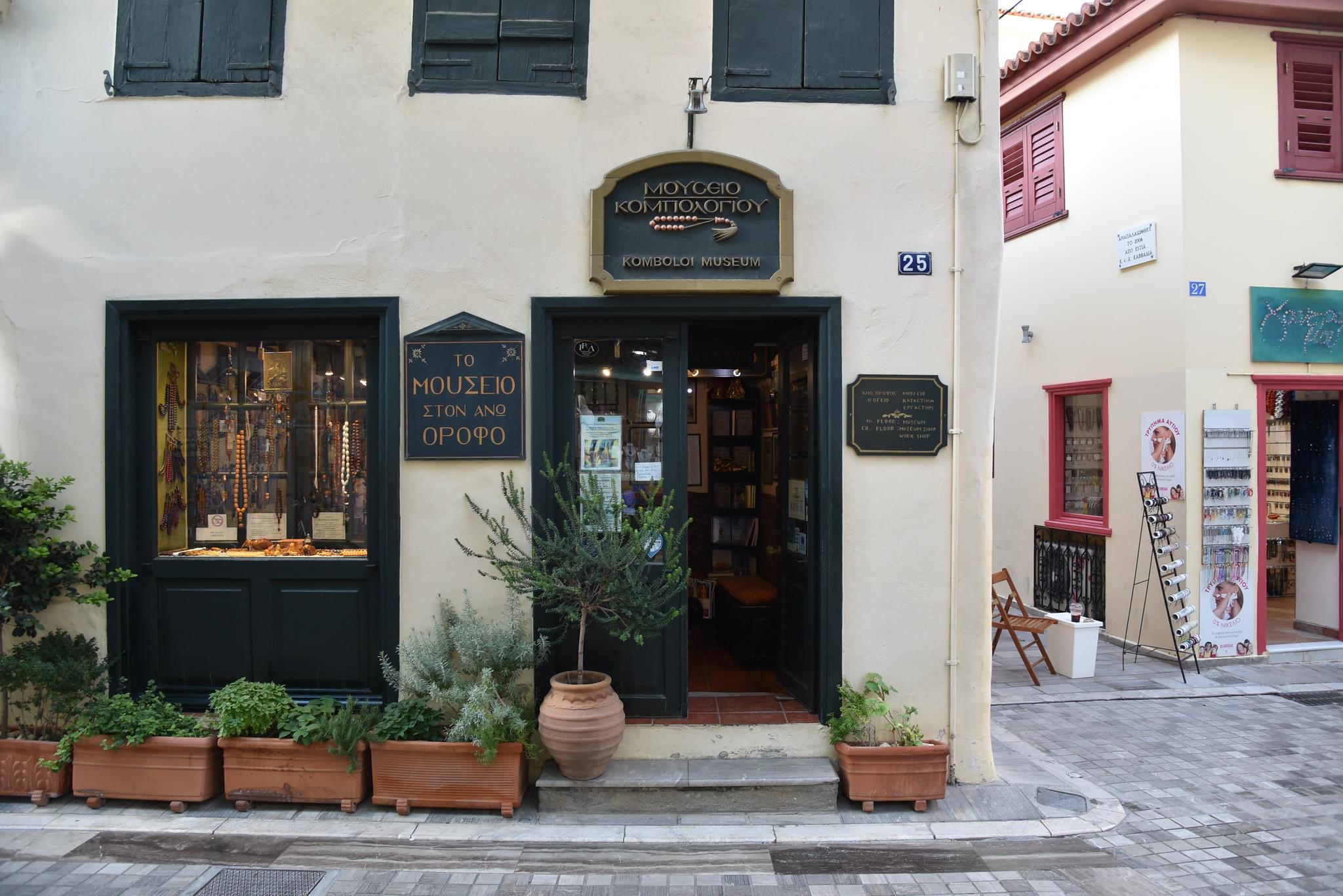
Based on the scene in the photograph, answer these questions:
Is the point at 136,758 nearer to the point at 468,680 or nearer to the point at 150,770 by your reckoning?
the point at 150,770

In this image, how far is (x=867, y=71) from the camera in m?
5.18

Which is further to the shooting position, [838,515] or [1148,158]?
[1148,158]

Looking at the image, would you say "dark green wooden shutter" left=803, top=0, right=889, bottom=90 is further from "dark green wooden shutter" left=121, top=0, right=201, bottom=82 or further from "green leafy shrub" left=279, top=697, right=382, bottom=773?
"green leafy shrub" left=279, top=697, right=382, bottom=773

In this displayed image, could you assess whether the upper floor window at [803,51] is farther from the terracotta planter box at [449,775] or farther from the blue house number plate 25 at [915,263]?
the terracotta planter box at [449,775]

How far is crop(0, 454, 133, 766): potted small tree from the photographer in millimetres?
4684

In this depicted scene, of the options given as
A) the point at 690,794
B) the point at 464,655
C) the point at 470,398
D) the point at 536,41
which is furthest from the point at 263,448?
the point at 690,794

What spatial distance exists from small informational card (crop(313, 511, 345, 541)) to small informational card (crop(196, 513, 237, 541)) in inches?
22.7

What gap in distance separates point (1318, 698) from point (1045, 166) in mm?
6798

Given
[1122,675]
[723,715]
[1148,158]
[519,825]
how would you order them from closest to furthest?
[519,825]
[723,715]
[1122,675]
[1148,158]

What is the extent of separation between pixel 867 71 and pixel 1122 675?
625cm

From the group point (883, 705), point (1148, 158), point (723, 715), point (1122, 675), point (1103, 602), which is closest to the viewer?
point (883, 705)

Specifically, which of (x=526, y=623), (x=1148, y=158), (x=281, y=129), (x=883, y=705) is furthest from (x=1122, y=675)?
(x=281, y=129)

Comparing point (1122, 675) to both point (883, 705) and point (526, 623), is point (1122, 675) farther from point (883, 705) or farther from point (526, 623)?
point (526, 623)

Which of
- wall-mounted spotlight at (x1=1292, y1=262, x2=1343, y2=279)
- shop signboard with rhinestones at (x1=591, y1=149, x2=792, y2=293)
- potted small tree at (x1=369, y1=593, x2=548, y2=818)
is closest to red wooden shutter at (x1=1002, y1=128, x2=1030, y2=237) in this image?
wall-mounted spotlight at (x1=1292, y1=262, x2=1343, y2=279)
